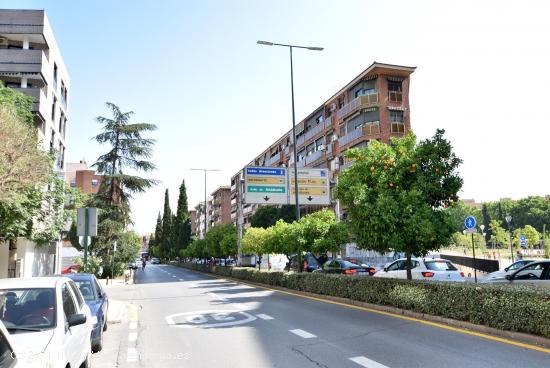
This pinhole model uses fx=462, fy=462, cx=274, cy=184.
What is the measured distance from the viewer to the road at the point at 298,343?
695 cm

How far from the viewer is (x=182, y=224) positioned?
86250 mm

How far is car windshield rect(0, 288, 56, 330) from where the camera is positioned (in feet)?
16.4

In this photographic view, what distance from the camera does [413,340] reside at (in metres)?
8.39

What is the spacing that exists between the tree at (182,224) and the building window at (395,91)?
50.6m

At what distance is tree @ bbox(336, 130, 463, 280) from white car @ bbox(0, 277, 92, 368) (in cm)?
890

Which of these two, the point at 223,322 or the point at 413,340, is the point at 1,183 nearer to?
the point at 223,322

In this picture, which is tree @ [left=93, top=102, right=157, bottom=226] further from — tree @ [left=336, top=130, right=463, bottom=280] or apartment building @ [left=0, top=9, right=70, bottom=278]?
tree @ [left=336, top=130, right=463, bottom=280]

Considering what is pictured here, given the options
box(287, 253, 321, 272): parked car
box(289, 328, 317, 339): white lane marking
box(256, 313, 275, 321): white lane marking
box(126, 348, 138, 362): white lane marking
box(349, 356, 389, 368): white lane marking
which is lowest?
box(256, 313, 275, 321): white lane marking

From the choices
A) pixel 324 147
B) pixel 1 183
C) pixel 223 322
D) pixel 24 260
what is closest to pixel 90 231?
pixel 1 183

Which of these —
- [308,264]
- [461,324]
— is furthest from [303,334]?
[308,264]

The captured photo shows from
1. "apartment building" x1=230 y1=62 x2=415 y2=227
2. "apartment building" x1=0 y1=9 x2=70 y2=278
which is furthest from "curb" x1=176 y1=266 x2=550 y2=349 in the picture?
"apartment building" x1=0 y1=9 x2=70 y2=278

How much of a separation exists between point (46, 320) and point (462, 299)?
8.04 meters

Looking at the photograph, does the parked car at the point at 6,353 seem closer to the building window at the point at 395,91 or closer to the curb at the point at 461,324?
the curb at the point at 461,324

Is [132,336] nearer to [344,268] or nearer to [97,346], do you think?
[97,346]
